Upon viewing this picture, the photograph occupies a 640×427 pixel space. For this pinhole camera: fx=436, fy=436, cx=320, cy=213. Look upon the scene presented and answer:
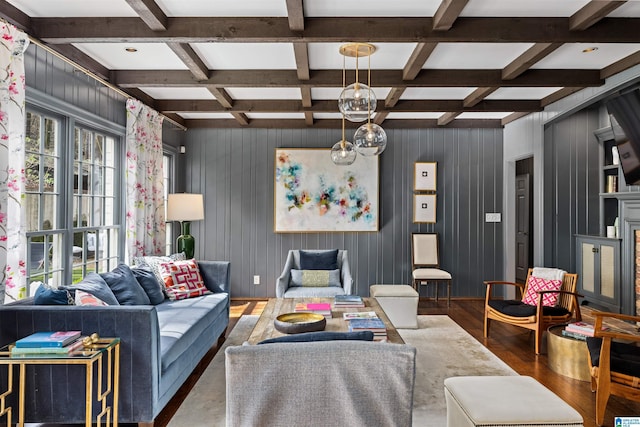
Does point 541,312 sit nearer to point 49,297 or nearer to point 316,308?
point 316,308

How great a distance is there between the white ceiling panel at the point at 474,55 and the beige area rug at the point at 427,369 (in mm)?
2631

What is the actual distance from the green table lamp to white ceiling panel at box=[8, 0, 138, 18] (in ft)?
7.76

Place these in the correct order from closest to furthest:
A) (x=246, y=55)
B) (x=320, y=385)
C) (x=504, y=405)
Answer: (x=320, y=385)
(x=504, y=405)
(x=246, y=55)

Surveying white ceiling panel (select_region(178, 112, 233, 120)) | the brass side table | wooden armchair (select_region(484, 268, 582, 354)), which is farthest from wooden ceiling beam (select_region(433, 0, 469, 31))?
white ceiling panel (select_region(178, 112, 233, 120))

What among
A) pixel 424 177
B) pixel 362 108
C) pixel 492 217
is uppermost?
pixel 362 108

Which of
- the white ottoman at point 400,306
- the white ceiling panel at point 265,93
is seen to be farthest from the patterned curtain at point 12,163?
the white ottoman at point 400,306

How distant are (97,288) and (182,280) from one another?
128cm

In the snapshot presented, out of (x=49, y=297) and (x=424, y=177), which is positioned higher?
(x=424, y=177)

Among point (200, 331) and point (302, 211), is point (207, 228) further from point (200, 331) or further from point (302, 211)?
point (200, 331)

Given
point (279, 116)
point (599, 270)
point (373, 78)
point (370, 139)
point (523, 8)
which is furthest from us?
point (279, 116)

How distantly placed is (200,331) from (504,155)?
5.07 metres

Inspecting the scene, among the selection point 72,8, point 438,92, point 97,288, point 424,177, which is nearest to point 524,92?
point 438,92

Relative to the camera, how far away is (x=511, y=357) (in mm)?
3914

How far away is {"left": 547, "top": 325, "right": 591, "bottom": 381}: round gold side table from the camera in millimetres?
3361
